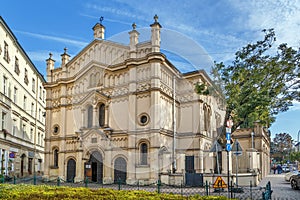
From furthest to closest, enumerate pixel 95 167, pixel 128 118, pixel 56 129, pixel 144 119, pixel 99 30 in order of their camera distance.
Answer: pixel 56 129 < pixel 99 30 < pixel 95 167 < pixel 128 118 < pixel 144 119

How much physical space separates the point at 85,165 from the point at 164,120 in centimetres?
892

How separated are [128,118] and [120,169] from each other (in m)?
4.52

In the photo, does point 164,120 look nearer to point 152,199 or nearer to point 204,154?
point 204,154

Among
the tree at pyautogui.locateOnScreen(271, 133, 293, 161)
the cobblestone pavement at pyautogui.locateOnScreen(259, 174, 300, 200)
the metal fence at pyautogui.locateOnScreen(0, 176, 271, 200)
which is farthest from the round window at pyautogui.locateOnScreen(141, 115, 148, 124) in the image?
the tree at pyautogui.locateOnScreen(271, 133, 293, 161)

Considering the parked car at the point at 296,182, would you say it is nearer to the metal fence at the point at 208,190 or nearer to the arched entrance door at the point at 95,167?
the metal fence at the point at 208,190

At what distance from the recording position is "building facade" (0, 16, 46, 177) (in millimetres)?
30500

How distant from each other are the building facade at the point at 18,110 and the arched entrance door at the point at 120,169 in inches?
413

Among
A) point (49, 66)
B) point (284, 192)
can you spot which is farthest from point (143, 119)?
point (49, 66)

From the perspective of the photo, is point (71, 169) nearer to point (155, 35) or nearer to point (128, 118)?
point (128, 118)

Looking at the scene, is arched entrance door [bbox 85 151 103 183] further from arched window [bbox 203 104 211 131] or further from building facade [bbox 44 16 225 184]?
arched window [bbox 203 104 211 131]

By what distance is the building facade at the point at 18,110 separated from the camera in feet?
100

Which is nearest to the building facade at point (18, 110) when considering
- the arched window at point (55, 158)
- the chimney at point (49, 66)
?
the chimney at point (49, 66)

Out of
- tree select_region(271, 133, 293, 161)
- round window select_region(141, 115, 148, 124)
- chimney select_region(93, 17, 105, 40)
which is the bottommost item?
tree select_region(271, 133, 293, 161)

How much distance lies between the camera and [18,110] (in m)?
35.2
